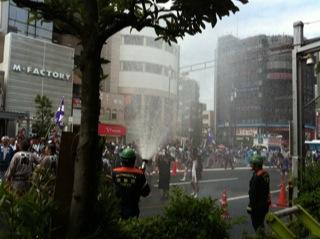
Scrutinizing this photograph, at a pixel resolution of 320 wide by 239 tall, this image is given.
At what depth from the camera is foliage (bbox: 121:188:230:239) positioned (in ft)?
13.8

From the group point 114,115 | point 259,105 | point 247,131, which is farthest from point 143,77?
point 259,105

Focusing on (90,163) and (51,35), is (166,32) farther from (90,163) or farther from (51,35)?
(51,35)

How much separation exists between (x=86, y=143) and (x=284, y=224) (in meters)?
2.11

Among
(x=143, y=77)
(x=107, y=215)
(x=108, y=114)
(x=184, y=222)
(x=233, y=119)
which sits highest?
(x=143, y=77)

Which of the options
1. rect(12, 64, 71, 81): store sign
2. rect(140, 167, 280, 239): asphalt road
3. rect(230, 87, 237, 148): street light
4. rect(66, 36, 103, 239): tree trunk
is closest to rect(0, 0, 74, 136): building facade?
rect(12, 64, 71, 81): store sign

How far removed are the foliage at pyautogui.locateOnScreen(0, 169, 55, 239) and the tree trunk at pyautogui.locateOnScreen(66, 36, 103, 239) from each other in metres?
0.23

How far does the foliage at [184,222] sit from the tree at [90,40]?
23.6 inches

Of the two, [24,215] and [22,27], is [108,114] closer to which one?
[22,27]

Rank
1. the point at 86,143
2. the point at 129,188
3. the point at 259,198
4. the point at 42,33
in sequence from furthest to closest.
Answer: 1. the point at 42,33
2. the point at 259,198
3. the point at 129,188
4. the point at 86,143

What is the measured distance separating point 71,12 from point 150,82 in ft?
180

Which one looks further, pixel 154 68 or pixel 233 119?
pixel 233 119

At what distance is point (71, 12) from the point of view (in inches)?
146

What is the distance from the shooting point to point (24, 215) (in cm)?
330

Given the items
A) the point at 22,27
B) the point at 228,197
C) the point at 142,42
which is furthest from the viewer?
the point at 142,42
